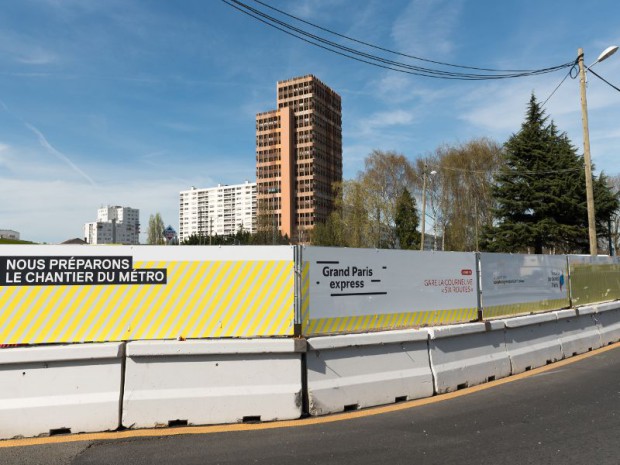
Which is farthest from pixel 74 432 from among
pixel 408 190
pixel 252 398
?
pixel 408 190

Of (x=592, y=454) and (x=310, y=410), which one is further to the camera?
(x=310, y=410)

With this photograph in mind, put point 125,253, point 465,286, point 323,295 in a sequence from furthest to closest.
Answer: point 465,286 → point 323,295 → point 125,253

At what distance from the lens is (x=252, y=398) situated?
4848mm

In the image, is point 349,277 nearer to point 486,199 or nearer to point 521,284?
point 521,284

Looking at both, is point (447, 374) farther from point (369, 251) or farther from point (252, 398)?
point (252, 398)

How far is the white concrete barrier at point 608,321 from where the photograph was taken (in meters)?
9.69

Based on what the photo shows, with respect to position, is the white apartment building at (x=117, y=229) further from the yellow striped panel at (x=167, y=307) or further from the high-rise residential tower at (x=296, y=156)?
the yellow striped panel at (x=167, y=307)

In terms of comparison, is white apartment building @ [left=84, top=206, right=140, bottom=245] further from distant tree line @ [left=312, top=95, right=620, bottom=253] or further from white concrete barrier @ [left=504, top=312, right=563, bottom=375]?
white concrete barrier @ [left=504, top=312, right=563, bottom=375]

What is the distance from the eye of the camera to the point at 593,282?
10.6m

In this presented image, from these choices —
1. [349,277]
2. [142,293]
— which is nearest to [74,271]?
[142,293]

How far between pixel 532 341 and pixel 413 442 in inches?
177

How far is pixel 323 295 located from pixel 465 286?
291 centimetres

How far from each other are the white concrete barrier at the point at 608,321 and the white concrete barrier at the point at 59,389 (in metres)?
9.67

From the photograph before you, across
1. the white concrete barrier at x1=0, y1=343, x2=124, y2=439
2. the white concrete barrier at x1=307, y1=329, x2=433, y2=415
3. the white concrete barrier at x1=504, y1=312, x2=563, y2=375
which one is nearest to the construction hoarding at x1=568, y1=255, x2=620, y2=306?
the white concrete barrier at x1=504, y1=312, x2=563, y2=375
